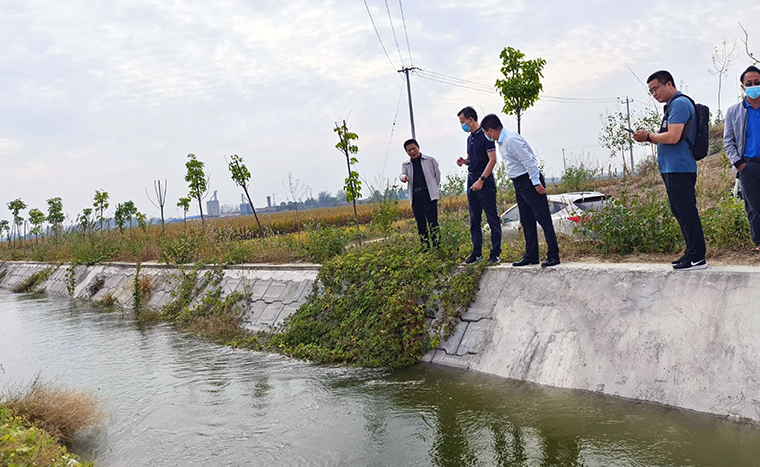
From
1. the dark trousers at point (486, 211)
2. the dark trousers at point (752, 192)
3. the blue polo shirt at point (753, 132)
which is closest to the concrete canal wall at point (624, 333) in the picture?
the dark trousers at point (486, 211)

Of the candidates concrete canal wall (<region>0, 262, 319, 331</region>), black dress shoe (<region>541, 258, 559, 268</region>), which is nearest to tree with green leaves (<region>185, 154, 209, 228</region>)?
concrete canal wall (<region>0, 262, 319, 331</region>)

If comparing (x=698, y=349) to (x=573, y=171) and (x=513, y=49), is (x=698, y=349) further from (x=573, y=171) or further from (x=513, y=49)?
(x=573, y=171)

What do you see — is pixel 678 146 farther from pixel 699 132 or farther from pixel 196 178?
pixel 196 178

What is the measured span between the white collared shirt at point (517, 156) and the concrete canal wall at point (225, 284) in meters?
3.86

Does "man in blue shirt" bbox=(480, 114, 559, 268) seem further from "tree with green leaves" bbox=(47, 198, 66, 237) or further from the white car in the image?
"tree with green leaves" bbox=(47, 198, 66, 237)

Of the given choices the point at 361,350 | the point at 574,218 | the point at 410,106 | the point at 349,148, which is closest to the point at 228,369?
the point at 361,350

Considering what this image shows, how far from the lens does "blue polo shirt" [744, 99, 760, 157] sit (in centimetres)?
531

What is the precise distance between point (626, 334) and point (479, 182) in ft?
9.36

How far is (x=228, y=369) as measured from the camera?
282 inches

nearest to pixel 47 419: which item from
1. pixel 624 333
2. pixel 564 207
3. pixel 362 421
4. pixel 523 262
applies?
pixel 362 421

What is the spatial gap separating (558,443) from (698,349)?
145 cm

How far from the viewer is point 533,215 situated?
693 centimetres

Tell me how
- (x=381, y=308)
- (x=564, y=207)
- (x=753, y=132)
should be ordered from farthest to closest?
(x=564, y=207) < (x=381, y=308) < (x=753, y=132)

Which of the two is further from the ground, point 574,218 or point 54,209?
point 54,209
